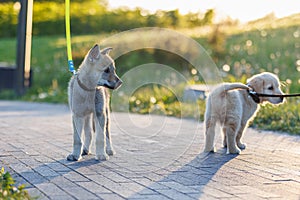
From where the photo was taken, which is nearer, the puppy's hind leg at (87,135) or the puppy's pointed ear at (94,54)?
the puppy's pointed ear at (94,54)

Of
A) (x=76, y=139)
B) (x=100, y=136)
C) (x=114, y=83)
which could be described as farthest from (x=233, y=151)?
(x=76, y=139)

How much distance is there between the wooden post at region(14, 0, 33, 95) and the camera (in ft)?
46.3

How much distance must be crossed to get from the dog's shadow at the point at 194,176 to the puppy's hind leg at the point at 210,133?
10 cm

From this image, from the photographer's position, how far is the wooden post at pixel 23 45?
556 inches

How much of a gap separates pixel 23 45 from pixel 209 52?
5947mm

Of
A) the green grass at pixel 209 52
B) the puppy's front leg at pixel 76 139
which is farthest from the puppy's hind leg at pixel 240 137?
the green grass at pixel 209 52

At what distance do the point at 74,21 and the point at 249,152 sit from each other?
20012mm

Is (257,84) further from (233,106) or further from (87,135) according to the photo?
(87,135)

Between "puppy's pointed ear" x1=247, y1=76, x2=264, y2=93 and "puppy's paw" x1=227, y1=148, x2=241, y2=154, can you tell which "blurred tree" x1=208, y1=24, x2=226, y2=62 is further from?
"puppy's paw" x1=227, y1=148, x2=241, y2=154

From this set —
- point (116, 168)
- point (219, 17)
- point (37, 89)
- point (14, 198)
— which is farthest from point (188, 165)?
point (219, 17)

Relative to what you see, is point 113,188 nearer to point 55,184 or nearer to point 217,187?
point 55,184

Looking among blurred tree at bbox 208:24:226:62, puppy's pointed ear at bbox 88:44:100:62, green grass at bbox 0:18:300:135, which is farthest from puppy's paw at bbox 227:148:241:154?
blurred tree at bbox 208:24:226:62

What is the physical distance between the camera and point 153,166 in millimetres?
5328

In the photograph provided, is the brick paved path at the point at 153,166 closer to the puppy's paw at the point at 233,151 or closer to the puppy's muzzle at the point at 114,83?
the puppy's paw at the point at 233,151
